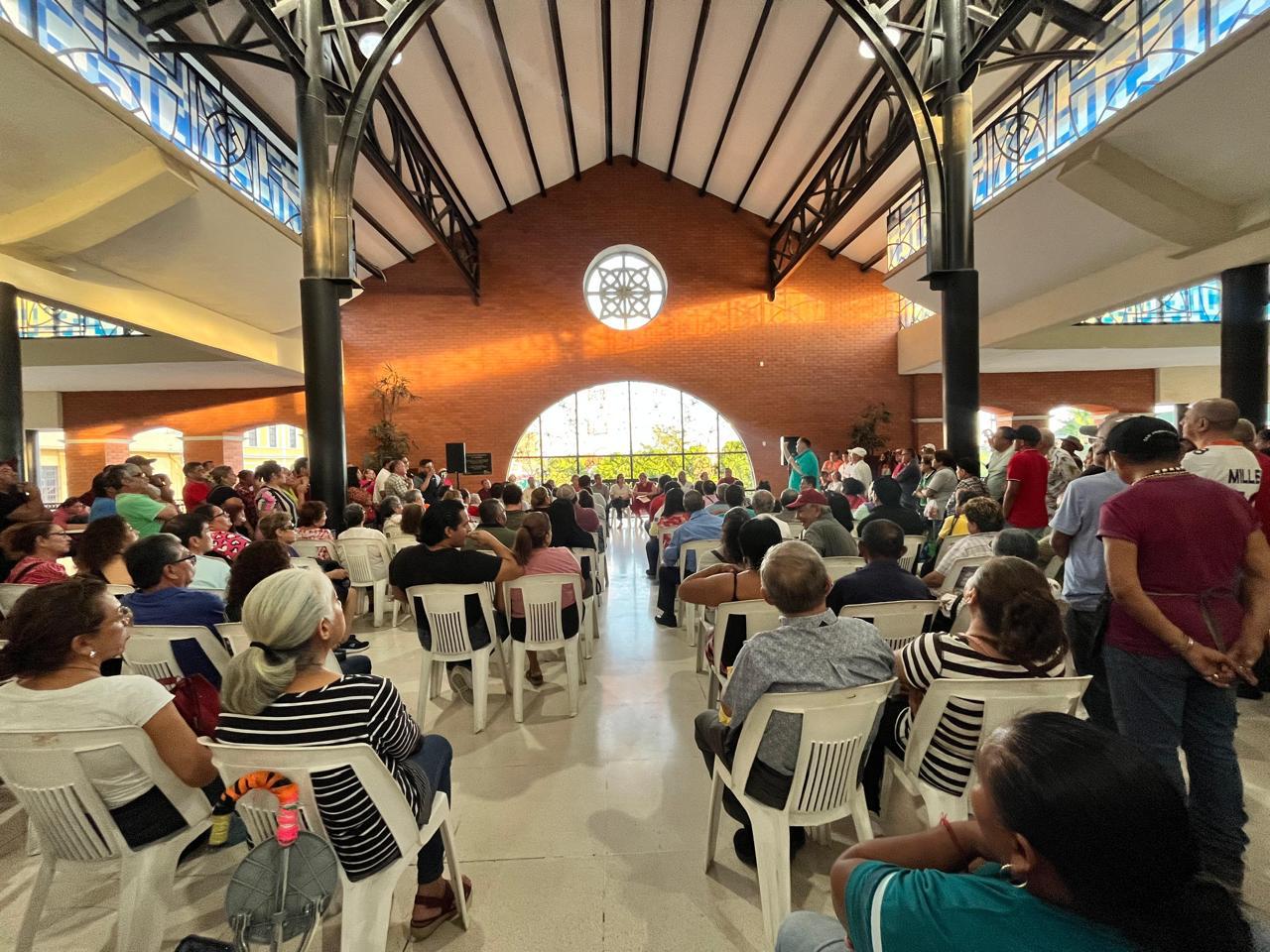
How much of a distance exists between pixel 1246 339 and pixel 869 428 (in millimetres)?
7768

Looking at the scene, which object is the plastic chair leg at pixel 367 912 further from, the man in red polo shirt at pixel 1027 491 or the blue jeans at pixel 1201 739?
the man in red polo shirt at pixel 1027 491

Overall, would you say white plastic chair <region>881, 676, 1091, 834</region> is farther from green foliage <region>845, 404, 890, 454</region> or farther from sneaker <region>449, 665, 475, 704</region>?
green foliage <region>845, 404, 890, 454</region>

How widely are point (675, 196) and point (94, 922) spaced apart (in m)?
13.9

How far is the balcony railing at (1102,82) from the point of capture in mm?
4672

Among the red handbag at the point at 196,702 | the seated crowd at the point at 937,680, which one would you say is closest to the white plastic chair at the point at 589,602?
the seated crowd at the point at 937,680

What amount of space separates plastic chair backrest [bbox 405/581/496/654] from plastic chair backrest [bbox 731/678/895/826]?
5.86 ft

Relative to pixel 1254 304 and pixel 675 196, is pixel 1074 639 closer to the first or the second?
pixel 1254 304

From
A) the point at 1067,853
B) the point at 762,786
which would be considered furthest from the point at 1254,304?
the point at 1067,853

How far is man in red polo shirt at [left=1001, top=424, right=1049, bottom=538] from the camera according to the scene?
376 centimetres

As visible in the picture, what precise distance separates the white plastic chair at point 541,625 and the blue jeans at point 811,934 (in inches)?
94.1

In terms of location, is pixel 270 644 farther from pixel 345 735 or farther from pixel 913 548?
pixel 913 548

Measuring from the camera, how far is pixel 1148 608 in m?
1.72

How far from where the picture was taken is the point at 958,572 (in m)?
3.12

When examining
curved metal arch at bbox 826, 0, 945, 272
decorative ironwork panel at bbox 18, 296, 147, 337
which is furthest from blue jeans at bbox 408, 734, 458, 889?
decorative ironwork panel at bbox 18, 296, 147, 337
